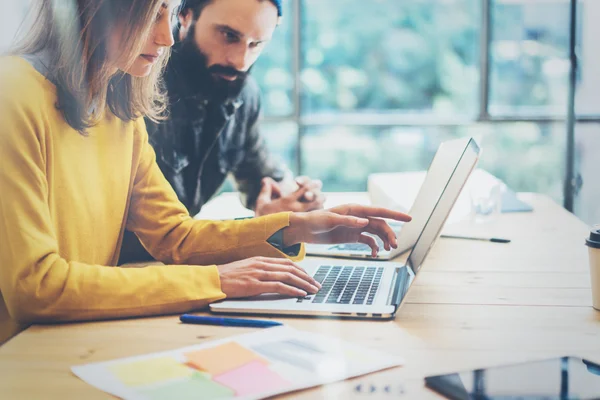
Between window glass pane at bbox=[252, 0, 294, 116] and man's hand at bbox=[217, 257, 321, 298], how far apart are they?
9.53ft

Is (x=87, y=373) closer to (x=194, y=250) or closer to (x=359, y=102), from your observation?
(x=194, y=250)

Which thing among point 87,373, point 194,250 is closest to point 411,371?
point 87,373

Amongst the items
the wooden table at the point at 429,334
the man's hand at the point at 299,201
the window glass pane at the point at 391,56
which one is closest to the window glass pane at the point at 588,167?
the window glass pane at the point at 391,56

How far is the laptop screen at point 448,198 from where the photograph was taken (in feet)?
3.34

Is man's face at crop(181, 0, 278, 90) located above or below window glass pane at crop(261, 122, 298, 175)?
above

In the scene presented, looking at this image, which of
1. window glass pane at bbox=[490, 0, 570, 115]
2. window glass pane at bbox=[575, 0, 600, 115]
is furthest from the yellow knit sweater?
window glass pane at bbox=[490, 0, 570, 115]

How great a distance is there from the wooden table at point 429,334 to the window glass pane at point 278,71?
9.18ft

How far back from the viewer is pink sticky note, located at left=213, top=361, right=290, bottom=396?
0.70 m

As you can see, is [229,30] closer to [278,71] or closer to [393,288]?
[393,288]

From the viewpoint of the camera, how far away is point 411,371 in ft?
2.49

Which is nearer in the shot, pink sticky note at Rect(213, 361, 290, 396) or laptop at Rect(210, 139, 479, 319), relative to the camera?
pink sticky note at Rect(213, 361, 290, 396)

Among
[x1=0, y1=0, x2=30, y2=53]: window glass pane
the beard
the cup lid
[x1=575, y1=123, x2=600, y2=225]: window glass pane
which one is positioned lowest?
[x1=575, y1=123, x2=600, y2=225]: window glass pane

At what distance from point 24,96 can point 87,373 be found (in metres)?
0.44

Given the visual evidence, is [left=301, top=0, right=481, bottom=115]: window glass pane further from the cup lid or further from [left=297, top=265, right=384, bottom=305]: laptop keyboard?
the cup lid
